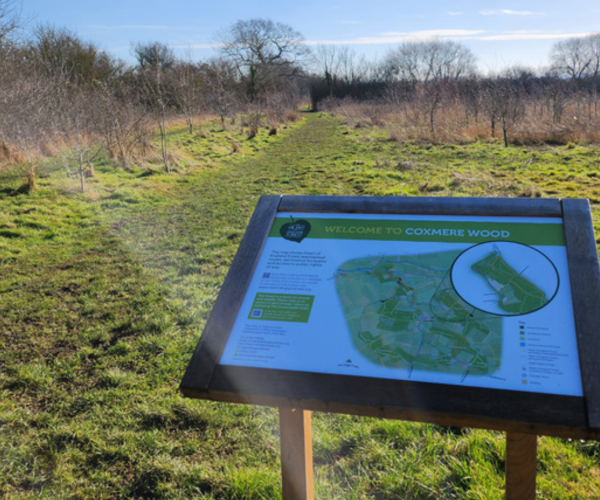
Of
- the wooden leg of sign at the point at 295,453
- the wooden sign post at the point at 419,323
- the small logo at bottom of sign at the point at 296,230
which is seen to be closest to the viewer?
the wooden sign post at the point at 419,323

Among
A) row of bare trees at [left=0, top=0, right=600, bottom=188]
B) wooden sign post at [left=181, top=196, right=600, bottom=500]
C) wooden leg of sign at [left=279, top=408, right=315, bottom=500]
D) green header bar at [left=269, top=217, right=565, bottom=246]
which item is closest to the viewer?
wooden sign post at [left=181, top=196, right=600, bottom=500]

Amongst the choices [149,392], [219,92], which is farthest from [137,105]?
[149,392]

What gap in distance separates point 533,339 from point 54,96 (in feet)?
44.4

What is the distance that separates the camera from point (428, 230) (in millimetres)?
1905

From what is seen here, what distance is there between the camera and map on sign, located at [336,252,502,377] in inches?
59.2

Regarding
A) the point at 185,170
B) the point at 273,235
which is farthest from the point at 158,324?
the point at 185,170

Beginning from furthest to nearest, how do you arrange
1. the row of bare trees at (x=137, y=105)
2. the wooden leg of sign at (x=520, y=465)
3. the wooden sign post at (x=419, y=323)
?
the row of bare trees at (x=137, y=105) → the wooden leg of sign at (x=520, y=465) → the wooden sign post at (x=419, y=323)

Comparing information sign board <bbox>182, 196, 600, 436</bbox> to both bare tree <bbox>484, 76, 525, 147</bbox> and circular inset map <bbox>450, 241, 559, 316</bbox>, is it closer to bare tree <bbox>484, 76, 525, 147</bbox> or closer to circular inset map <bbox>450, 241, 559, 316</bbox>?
circular inset map <bbox>450, 241, 559, 316</bbox>

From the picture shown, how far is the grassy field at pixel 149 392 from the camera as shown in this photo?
240cm

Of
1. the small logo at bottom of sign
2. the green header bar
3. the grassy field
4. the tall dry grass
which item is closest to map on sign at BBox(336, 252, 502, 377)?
the green header bar

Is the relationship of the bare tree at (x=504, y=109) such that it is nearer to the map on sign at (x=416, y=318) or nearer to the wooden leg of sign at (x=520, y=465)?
the map on sign at (x=416, y=318)

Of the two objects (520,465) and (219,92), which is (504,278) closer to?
(520,465)

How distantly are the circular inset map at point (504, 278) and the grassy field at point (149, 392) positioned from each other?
1085 mm

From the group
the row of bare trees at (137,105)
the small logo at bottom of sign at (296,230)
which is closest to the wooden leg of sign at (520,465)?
the small logo at bottom of sign at (296,230)
